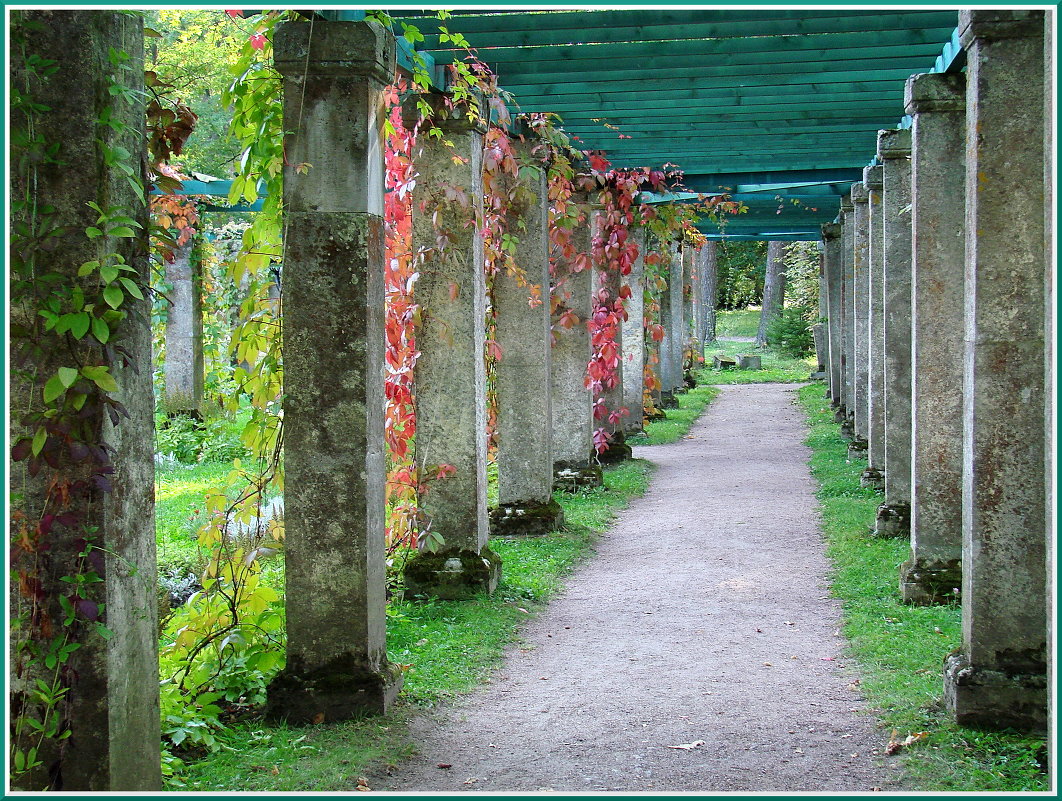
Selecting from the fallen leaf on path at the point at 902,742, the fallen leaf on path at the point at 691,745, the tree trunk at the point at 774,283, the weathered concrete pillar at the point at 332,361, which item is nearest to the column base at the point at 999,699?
the fallen leaf on path at the point at 902,742

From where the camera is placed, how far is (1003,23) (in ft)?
15.3

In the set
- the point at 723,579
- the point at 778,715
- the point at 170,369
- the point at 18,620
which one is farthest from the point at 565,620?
the point at 170,369

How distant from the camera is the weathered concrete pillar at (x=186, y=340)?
16.8 m

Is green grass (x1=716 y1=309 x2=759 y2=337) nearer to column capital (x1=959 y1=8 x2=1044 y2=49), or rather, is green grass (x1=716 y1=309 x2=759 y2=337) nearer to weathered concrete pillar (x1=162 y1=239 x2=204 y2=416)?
weathered concrete pillar (x1=162 y1=239 x2=204 y2=416)

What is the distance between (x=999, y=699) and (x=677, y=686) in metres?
1.63

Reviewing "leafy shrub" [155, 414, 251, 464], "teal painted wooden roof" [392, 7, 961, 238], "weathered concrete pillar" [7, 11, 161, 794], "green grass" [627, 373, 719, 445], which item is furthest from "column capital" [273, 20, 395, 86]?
"green grass" [627, 373, 719, 445]

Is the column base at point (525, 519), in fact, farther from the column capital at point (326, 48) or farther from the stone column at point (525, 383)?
the column capital at point (326, 48)

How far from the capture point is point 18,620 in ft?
10.8

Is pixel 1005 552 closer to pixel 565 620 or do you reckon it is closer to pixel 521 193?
pixel 565 620

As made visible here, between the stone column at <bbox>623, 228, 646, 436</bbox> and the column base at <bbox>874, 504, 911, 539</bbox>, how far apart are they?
6.89 m

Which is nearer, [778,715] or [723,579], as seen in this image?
[778,715]

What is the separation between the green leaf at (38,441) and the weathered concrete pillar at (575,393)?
8.66m

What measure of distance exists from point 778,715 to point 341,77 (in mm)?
3606

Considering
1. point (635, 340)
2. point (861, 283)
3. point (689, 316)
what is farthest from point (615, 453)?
point (689, 316)
